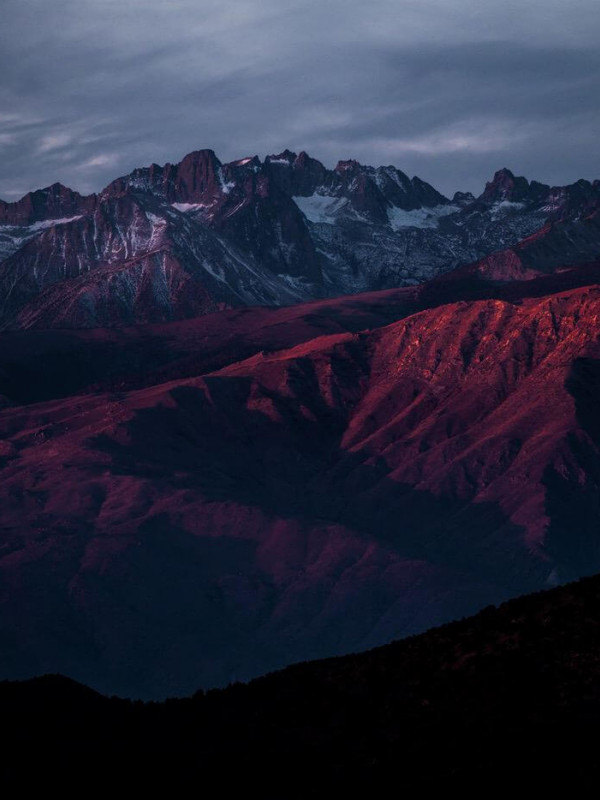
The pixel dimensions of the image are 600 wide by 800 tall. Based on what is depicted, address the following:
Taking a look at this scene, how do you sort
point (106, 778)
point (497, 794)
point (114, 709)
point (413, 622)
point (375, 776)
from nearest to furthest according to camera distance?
point (497, 794) → point (375, 776) → point (106, 778) → point (114, 709) → point (413, 622)

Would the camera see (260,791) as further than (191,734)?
No

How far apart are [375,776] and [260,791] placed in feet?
12.7

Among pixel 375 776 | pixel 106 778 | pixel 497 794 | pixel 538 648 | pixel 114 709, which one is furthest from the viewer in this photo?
pixel 114 709

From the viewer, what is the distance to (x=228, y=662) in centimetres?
19850

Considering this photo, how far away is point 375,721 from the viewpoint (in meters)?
57.6

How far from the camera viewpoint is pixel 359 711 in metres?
59.4

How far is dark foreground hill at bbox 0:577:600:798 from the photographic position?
5144 centimetres

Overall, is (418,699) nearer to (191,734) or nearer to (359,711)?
(359,711)

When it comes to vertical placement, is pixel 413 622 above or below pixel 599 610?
below

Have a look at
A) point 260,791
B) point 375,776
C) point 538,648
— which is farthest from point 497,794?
point 538,648

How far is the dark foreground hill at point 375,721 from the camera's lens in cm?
5144

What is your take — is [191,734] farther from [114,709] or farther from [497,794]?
[497,794]

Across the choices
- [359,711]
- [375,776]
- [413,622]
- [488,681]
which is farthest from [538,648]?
[413,622]

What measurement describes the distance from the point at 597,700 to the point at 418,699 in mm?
7274
